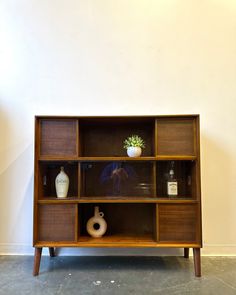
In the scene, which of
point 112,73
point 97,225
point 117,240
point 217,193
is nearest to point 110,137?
point 112,73

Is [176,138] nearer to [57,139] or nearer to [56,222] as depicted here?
[57,139]

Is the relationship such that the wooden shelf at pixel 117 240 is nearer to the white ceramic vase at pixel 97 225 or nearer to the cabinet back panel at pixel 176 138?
the white ceramic vase at pixel 97 225

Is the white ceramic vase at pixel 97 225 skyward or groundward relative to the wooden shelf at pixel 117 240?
skyward

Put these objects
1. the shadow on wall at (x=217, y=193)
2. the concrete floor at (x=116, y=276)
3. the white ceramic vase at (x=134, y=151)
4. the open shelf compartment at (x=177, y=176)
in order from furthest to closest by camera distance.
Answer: the shadow on wall at (x=217, y=193) < the open shelf compartment at (x=177, y=176) < the white ceramic vase at (x=134, y=151) < the concrete floor at (x=116, y=276)

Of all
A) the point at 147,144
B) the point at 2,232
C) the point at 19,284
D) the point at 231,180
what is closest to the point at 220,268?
the point at 231,180

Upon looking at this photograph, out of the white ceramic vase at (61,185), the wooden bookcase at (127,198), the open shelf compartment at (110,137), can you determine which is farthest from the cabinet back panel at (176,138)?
the white ceramic vase at (61,185)

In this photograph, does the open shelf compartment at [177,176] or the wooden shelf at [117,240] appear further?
the open shelf compartment at [177,176]

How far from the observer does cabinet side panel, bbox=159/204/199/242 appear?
6.08 ft

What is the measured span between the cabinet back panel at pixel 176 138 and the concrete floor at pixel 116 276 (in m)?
0.96

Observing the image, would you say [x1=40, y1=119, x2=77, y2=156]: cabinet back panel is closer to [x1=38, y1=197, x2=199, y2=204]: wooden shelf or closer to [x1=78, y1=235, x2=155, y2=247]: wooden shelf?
[x1=38, y1=197, x2=199, y2=204]: wooden shelf

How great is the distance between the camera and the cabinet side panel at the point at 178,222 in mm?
1853

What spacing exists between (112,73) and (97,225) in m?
1.46

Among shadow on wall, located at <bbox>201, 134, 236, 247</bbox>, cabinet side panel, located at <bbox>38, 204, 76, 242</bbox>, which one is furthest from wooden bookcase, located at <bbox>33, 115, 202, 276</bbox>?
shadow on wall, located at <bbox>201, 134, 236, 247</bbox>

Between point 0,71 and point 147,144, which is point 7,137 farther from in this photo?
point 147,144
